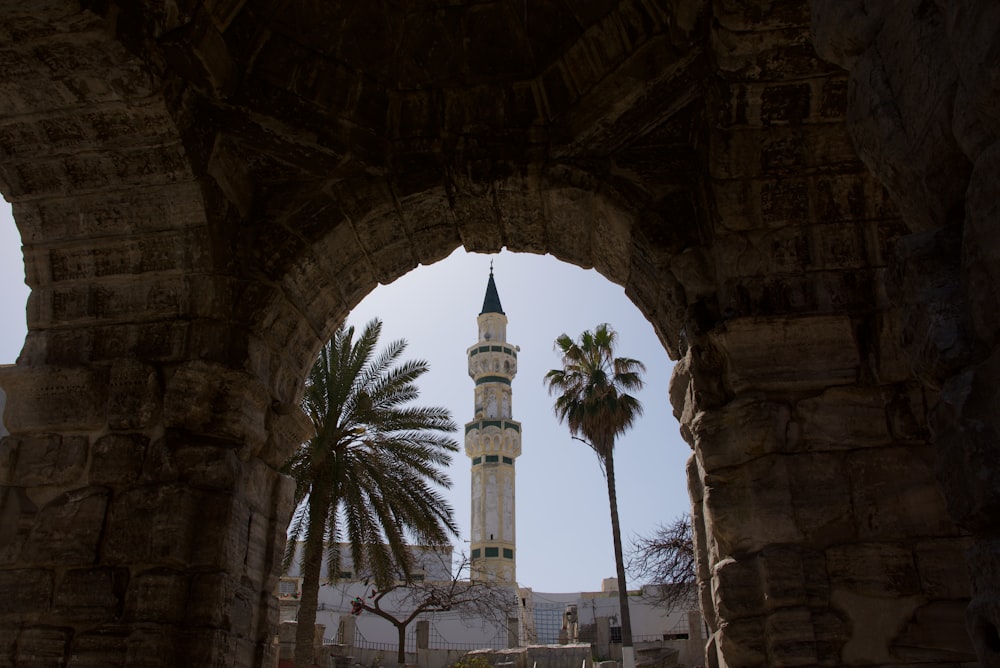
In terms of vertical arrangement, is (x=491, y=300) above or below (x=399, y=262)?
above

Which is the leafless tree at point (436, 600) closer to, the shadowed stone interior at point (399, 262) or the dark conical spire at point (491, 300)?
the shadowed stone interior at point (399, 262)

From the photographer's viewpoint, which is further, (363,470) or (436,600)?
(436,600)

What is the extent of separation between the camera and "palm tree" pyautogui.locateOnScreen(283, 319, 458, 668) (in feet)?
41.0

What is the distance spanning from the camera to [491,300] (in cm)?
5144

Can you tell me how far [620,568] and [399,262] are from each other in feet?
48.3

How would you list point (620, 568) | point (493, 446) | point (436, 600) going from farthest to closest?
point (493, 446), point (436, 600), point (620, 568)

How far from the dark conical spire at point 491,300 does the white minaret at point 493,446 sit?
0.42 ft

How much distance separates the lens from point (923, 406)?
12.9 feet

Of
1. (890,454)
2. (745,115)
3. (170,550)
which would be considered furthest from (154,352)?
(890,454)

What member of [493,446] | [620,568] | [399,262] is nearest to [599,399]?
[620,568]

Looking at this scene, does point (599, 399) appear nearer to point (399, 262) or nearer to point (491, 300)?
point (399, 262)

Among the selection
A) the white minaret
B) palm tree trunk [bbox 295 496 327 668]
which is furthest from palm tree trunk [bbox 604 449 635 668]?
the white minaret

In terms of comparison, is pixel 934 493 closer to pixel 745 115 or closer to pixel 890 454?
pixel 890 454

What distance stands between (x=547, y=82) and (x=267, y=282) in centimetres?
213
